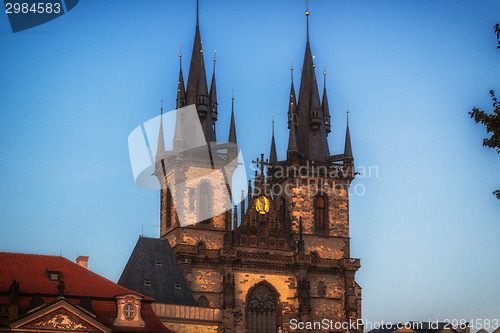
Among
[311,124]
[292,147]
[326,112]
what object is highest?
[326,112]

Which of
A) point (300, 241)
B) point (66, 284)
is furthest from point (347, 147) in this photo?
point (66, 284)

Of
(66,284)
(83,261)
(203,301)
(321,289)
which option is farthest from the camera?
(321,289)

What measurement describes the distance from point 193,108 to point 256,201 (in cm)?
878

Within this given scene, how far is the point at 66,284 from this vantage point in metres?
42.2

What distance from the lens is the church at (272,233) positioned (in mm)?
62688

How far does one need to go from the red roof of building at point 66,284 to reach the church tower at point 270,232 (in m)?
17.9

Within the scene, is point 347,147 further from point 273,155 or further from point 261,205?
point 261,205

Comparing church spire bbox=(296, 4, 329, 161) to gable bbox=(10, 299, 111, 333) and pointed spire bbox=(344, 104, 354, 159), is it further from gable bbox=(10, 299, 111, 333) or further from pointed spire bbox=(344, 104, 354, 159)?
gable bbox=(10, 299, 111, 333)

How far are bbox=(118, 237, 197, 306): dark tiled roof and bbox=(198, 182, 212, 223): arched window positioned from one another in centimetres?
1000

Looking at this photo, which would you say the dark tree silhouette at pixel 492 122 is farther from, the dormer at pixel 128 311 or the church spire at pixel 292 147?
the church spire at pixel 292 147

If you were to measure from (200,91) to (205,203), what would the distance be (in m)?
8.85

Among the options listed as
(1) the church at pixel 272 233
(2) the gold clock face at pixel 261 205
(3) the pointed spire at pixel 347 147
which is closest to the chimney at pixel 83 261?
(1) the church at pixel 272 233

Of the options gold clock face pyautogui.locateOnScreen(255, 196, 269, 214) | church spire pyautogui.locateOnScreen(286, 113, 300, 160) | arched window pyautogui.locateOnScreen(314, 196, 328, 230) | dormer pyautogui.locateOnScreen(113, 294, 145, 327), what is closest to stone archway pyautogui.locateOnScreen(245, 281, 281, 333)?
gold clock face pyautogui.locateOnScreen(255, 196, 269, 214)

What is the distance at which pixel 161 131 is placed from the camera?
68000 millimetres
